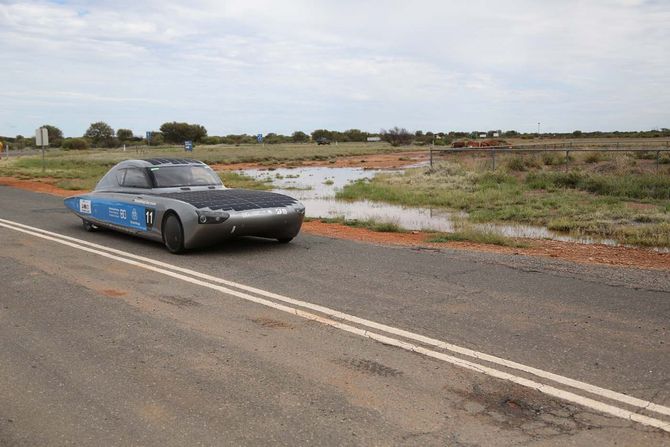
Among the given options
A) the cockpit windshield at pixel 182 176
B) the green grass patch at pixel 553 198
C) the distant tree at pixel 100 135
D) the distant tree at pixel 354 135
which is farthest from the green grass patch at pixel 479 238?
the distant tree at pixel 354 135

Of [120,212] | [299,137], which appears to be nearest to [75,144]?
[299,137]

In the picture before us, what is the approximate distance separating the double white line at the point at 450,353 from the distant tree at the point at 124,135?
12107 centimetres

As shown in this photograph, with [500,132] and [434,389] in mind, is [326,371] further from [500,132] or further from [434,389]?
[500,132]

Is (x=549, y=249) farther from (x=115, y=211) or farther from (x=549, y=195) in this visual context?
(x=549, y=195)

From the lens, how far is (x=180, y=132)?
117375 mm

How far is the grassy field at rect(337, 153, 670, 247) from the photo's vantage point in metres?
13.9

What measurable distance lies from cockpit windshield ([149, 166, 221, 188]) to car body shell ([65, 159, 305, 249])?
0.07 m

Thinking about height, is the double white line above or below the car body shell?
below

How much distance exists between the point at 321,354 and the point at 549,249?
22.5 feet

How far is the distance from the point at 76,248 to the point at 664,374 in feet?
27.4

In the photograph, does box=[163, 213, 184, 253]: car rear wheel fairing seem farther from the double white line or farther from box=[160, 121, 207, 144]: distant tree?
box=[160, 121, 207, 144]: distant tree

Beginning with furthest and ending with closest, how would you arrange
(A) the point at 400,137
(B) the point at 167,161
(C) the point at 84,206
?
1. (A) the point at 400,137
2. (C) the point at 84,206
3. (B) the point at 167,161

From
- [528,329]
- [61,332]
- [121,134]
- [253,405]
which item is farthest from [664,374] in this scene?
[121,134]

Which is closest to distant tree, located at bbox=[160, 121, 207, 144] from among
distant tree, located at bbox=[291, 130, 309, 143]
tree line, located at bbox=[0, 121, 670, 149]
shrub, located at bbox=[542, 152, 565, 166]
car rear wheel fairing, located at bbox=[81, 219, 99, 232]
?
tree line, located at bbox=[0, 121, 670, 149]
